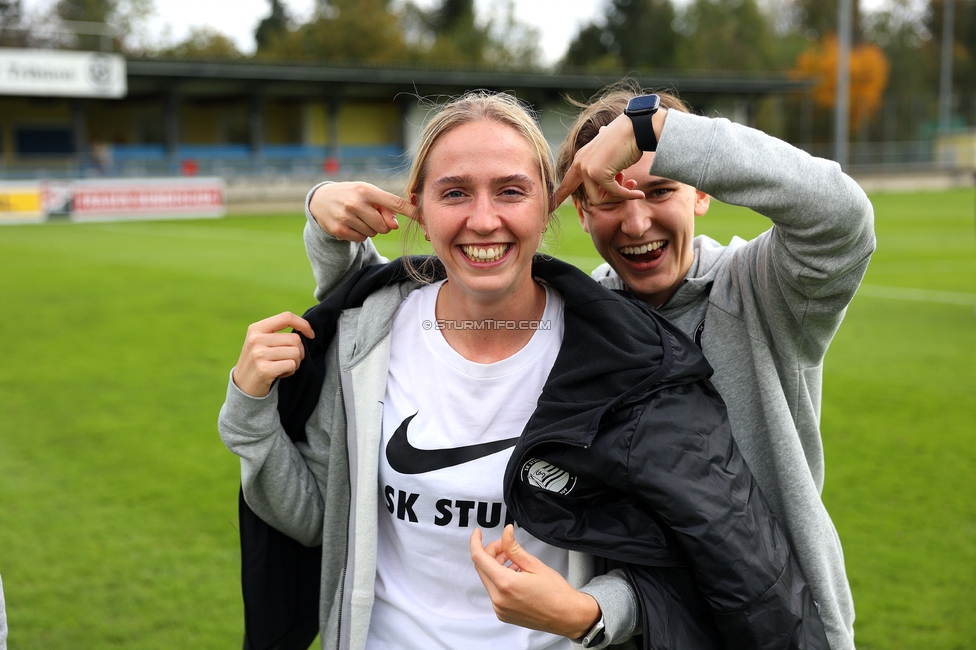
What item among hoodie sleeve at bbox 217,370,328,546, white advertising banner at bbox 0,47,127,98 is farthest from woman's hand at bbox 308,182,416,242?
white advertising banner at bbox 0,47,127,98

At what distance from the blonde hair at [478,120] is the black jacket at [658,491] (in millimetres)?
411

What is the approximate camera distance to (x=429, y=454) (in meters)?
2.18

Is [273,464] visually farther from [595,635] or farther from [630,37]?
[630,37]

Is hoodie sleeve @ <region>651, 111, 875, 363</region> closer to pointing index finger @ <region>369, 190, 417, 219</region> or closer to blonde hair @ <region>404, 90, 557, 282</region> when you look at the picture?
blonde hair @ <region>404, 90, 557, 282</region>

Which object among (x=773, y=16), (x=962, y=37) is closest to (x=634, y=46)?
(x=773, y=16)

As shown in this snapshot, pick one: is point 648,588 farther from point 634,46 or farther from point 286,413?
point 634,46

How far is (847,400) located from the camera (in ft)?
23.8

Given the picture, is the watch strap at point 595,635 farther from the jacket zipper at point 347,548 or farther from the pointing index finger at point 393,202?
the pointing index finger at point 393,202

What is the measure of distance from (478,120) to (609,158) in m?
0.36

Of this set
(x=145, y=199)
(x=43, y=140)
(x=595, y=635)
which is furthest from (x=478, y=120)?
(x=43, y=140)

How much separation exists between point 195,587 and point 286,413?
90.6 inches

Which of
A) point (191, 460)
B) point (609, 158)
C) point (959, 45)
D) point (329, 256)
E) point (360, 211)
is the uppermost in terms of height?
point (959, 45)

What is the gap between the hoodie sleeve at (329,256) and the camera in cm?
244

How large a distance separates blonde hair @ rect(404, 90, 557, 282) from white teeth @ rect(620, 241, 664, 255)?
11.6 inches
